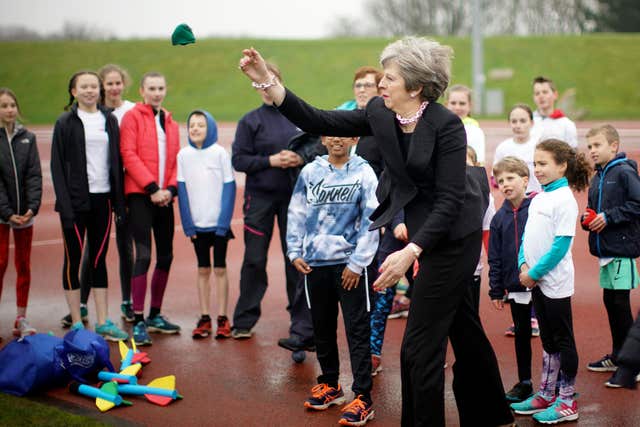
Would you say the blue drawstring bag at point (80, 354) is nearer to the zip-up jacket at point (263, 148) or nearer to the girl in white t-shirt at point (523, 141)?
the zip-up jacket at point (263, 148)

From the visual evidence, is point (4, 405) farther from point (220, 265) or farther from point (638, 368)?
point (638, 368)

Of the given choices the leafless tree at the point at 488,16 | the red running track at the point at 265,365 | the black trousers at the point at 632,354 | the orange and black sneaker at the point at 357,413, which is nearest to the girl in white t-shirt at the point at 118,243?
the red running track at the point at 265,365

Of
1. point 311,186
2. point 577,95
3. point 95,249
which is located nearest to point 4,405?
point 95,249

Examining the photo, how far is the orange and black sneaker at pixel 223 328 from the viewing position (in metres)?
7.28

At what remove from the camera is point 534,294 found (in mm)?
5207

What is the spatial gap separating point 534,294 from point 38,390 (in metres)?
3.54

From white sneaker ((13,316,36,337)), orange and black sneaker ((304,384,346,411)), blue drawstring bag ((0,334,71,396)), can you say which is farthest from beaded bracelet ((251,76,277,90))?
white sneaker ((13,316,36,337))

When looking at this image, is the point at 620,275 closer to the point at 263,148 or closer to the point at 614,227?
the point at 614,227

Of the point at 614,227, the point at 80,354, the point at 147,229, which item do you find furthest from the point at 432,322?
the point at 147,229

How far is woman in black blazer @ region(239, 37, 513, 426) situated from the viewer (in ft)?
13.4

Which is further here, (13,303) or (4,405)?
(13,303)

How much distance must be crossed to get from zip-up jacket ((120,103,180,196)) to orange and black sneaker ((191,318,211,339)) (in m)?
1.22

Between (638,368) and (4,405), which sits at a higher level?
(638,368)

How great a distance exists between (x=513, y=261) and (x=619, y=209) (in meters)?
0.93
